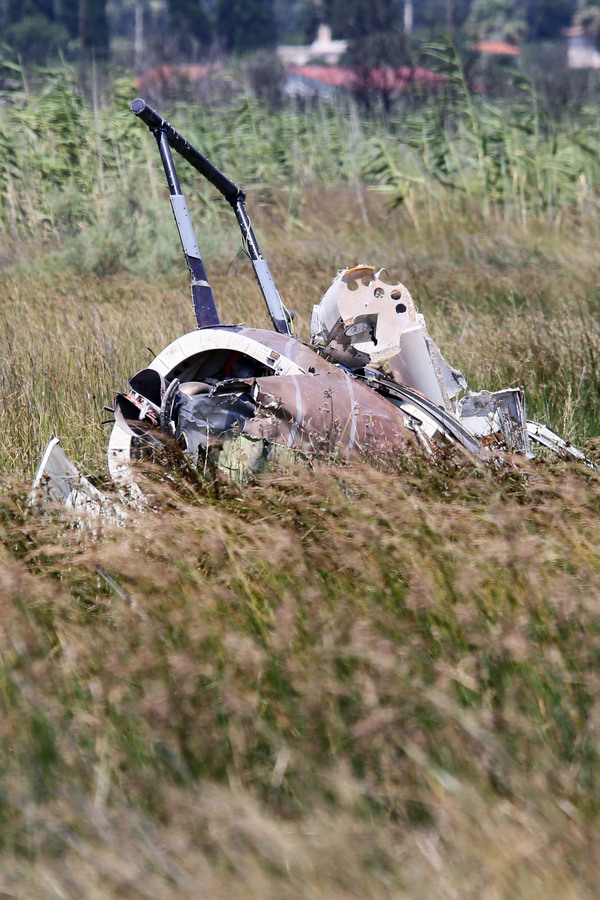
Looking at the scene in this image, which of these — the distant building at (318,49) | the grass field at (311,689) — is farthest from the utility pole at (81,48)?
the distant building at (318,49)

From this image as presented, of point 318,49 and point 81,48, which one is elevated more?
point 81,48

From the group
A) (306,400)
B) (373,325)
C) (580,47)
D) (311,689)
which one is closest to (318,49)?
(580,47)

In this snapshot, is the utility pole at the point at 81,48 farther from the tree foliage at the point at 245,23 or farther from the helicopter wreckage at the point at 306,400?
the helicopter wreckage at the point at 306,400

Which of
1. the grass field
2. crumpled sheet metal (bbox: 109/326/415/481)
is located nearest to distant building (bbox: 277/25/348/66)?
crumpled sheet metal (bbox: 109/326/415/481)

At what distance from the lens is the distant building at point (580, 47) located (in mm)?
79188

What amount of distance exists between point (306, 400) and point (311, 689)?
1677mm

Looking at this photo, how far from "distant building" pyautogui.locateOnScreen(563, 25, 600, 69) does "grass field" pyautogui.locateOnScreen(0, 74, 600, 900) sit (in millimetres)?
79666

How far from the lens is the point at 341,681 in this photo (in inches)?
85.7

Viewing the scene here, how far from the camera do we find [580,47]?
93.7 m

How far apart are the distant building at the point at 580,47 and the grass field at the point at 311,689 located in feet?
261

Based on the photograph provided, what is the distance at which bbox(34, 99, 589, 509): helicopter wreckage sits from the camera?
3.59m

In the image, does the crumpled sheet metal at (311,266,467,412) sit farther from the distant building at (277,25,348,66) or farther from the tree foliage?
the distant building at (277,25,348,66)

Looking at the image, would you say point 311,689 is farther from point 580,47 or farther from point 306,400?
point 580,47

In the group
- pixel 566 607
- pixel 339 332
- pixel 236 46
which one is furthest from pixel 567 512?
pixel 236 46
